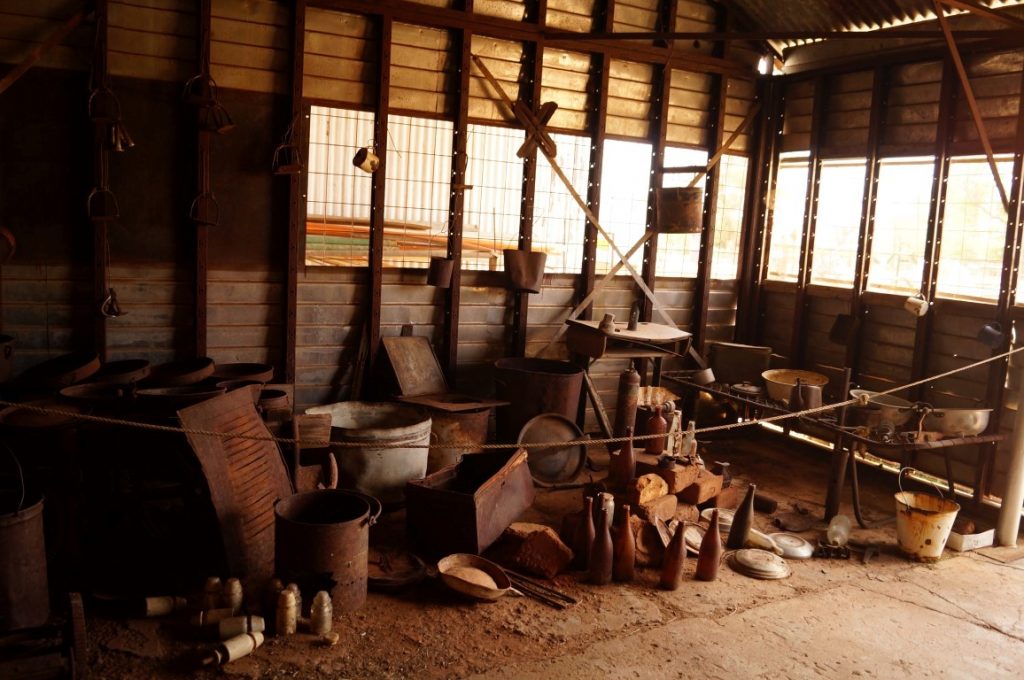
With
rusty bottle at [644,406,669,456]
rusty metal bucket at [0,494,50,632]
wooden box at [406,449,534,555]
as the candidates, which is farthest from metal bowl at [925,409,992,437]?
rusty metal bucket at [0,494,50,632]

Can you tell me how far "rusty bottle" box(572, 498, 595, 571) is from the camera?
560 cm

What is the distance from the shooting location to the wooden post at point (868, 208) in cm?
823

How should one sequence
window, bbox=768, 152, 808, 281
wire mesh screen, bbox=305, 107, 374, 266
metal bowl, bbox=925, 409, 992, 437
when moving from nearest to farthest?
metal bowl, bbox=925, 409, 992, 437 < wire mesh screen, bbox=305, 107, 374, 266 < window, bbox=768, 152, 808, 281

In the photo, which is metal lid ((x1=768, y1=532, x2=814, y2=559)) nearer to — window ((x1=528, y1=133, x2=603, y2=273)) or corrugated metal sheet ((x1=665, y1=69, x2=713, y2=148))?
window ((x1=528, y1=133, x2=603, y2=273))

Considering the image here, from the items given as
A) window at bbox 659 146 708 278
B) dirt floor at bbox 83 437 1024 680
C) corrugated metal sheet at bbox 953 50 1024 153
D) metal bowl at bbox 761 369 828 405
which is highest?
corrugated metal sheet at bbox 953 50 1024 153

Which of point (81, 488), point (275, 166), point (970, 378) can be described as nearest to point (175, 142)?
point (275, 166)

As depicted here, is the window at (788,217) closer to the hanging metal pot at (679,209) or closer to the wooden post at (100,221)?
the hanging metal pot at (679,209)

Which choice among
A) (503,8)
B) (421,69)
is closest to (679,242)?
(503,8)

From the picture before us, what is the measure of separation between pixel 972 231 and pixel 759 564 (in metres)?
3.96

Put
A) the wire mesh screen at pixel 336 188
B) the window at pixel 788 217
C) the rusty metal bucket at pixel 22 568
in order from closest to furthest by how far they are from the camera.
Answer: the rusty metal bucket at pixel 22 568 → the wire mesh screen at pixel 336 188 → the window at pixel 788 217

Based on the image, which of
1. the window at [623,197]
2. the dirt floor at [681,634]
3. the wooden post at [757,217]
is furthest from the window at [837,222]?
the dirt floor at [681,634]

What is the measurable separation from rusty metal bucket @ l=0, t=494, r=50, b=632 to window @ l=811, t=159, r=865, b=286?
765cm

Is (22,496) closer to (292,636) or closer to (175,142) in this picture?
(292,636)

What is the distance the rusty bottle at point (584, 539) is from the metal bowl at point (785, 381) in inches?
105
